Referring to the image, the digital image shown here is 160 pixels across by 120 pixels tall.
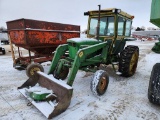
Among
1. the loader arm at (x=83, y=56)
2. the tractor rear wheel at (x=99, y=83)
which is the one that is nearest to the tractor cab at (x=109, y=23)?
the loader arm at (x=83, y=56)

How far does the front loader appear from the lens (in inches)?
140

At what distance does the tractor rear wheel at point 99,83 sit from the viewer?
406 cm

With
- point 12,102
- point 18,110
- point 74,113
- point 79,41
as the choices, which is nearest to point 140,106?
point 74,113

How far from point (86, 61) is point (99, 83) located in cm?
92

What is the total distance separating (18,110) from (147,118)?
8.49ft

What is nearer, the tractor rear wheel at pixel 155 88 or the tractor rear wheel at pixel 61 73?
the tractor rear wheel at pixel 155 88

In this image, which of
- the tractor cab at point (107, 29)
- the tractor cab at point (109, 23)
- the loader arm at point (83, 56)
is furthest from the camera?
the tractor cab at point (109, 23)

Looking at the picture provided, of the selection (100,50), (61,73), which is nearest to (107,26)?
(100,50)

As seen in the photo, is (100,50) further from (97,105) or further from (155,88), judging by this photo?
(155,88)

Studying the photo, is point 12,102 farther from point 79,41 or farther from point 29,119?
point 79,41

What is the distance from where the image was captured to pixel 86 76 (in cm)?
613

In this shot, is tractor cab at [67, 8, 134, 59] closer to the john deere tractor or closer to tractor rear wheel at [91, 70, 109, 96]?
the john deere tractor

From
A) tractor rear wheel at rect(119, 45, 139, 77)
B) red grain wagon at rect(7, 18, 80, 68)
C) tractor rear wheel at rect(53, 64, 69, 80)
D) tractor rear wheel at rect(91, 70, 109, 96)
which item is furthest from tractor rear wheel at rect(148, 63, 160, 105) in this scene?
red grain wagon at rect(7, 18, 80, 68)

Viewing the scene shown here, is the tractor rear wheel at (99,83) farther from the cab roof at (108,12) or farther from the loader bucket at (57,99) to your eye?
the cab roof at (108,12)
